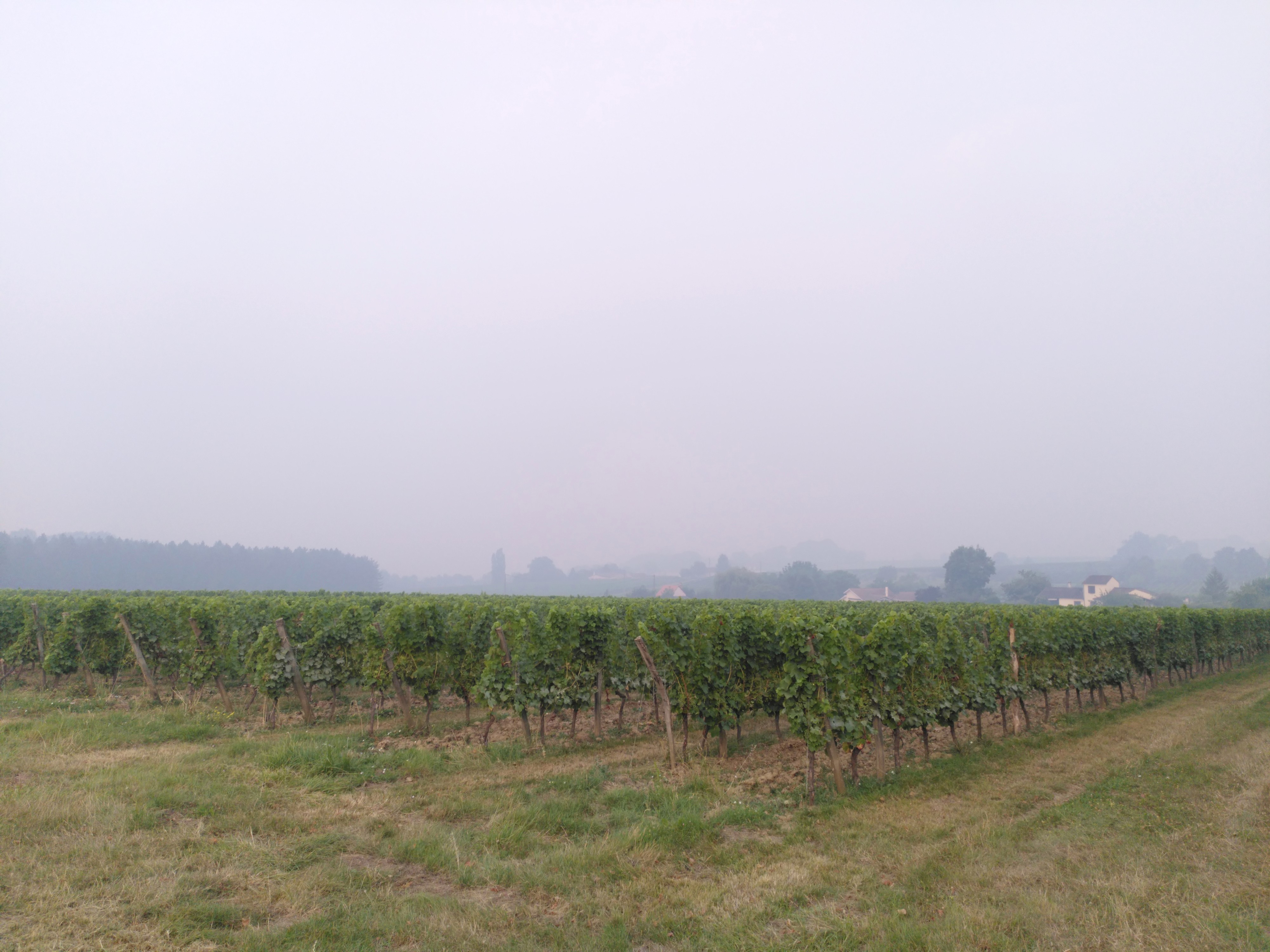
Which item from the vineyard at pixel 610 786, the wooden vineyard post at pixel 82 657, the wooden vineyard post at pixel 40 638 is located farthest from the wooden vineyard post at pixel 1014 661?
the wooden vineyard post at pixel 40 638

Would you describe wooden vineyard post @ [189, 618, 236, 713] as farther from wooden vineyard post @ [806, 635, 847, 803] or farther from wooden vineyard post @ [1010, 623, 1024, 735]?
wooden vineyard post @ [1010, 623, 1024, 735]

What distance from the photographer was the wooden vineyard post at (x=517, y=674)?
1132 centimetres

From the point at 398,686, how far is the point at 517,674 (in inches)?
123

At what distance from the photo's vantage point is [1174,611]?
23062 millimetres

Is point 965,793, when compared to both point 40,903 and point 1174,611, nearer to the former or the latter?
point 40,903

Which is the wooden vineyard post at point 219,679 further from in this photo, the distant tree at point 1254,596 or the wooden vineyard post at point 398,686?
the distant tree at point 1254,596

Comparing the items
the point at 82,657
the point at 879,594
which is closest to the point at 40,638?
the point at 82,657

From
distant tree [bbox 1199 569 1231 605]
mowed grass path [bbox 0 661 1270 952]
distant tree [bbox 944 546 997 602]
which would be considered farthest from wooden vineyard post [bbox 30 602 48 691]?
distant tree [bbox 1199 569 1231 605]

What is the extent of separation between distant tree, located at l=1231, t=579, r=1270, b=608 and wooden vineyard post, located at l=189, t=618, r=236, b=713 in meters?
122

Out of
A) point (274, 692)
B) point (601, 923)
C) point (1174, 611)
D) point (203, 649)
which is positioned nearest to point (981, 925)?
point (601, 923)

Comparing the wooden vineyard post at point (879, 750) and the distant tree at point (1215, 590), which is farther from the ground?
the wooden vineyard post at point (879, 750)

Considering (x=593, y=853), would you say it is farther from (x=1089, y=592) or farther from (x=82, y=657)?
(x=1089, y=592)

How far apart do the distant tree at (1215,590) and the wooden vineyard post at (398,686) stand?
145 meters

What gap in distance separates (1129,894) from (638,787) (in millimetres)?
5784
